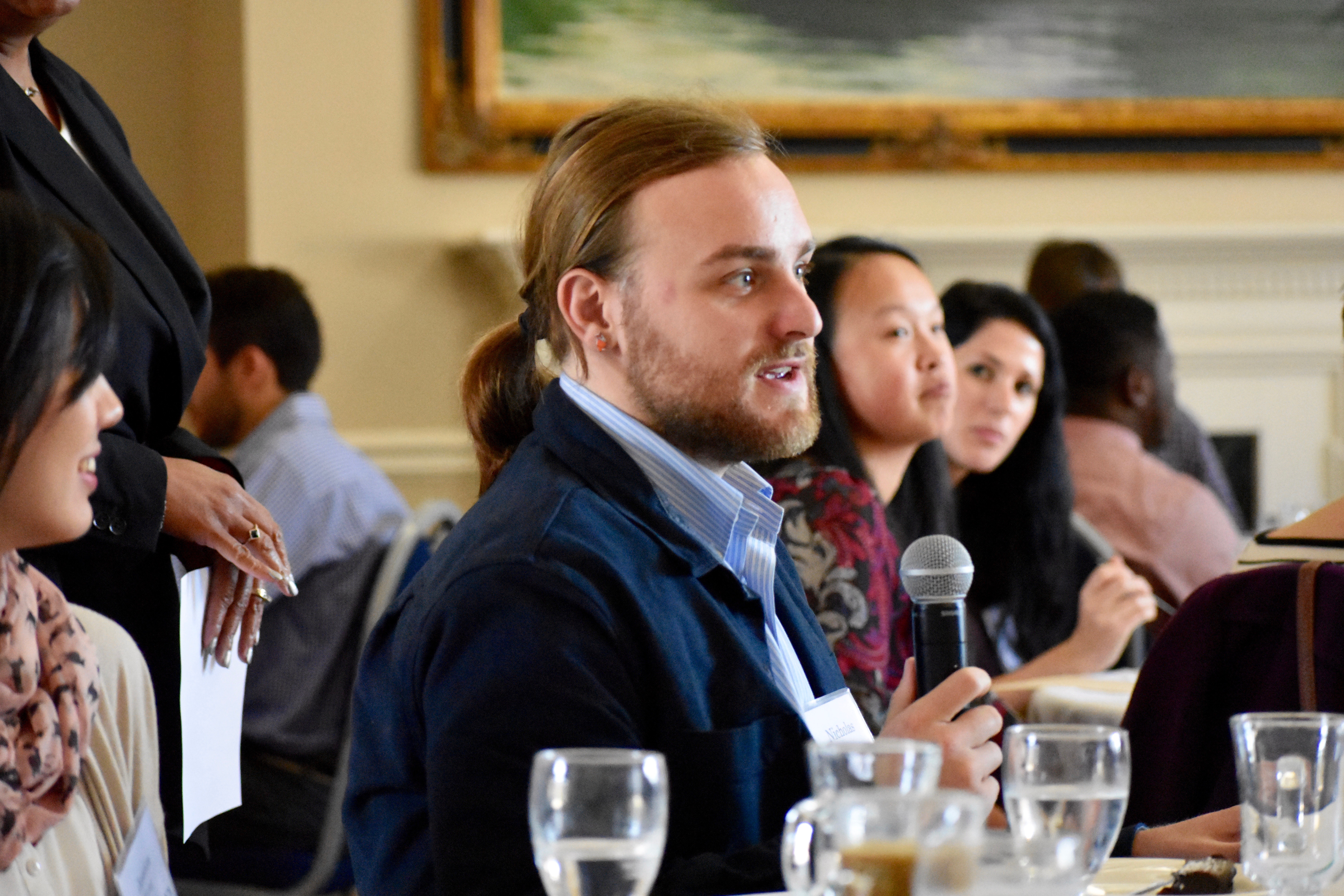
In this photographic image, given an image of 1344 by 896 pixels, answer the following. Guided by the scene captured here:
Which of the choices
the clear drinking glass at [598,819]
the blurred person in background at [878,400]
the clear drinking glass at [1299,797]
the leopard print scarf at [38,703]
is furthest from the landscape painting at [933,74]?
the clear drinking glass at [598,819]

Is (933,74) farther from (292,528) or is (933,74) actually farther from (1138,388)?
(292,528)

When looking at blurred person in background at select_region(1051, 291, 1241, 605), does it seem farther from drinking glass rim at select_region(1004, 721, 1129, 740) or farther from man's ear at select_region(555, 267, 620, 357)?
drinking glass rim at select_region(1004, 721, 1129, 740)

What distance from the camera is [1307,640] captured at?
5.07 ft

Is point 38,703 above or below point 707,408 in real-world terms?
below

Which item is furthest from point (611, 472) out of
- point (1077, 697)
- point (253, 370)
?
point (253, 370)

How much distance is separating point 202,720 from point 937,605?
0.80 metres

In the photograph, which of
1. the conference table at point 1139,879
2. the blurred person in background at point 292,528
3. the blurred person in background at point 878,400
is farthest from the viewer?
the blurred person in background at point 292,528

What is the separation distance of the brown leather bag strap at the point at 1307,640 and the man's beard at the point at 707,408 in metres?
0.54

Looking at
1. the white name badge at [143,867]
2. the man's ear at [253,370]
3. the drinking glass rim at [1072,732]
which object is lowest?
the white name badge at [143,867]

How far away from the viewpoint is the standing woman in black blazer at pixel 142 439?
1578 millimetres

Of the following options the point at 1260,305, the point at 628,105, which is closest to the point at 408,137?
the point at 1260,305

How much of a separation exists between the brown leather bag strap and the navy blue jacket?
0.58 meters

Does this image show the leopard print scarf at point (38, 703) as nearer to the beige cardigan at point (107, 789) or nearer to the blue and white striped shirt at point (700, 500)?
the beige cardigan at point (107, 789)

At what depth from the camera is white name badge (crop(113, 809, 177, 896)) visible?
1356mm
